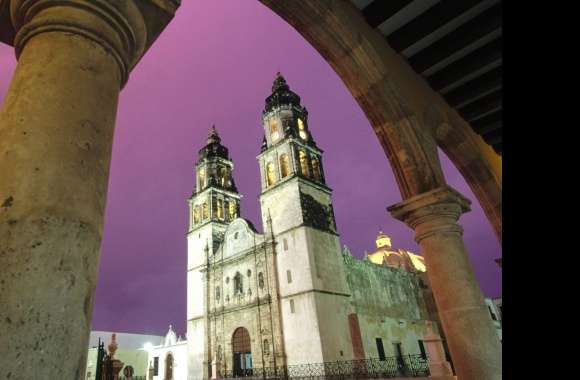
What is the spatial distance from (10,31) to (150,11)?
95cm

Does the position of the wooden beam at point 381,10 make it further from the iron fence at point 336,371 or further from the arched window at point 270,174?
the arched window at point 270,174

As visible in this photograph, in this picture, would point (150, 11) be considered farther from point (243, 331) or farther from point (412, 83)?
point (243, 331)

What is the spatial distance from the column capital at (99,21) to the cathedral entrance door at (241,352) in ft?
73.5

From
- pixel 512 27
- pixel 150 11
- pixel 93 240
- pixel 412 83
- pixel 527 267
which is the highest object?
pixel 412 83

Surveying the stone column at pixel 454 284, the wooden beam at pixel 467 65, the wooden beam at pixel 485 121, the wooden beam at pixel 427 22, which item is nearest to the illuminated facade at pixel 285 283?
the wooden beam at pixel 485 121

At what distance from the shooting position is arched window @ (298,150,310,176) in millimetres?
24156

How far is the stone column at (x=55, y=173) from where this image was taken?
1.18 m

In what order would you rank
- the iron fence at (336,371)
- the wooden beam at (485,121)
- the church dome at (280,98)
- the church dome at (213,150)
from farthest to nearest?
the church dome at (213,150) < the church dome at (280,98) < the iron fence at (336,371) < the wooden beam at (485,121)

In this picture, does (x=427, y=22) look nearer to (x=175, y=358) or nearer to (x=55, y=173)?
(x=55, y=173)

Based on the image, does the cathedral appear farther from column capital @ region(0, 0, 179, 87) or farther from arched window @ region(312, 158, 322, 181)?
column capital @ region(0, 0, 179, 87)

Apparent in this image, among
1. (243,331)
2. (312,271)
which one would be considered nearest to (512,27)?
(312,271)

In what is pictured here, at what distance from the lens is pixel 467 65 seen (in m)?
5.36

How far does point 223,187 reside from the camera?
98.2 feet

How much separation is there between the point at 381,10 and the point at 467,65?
1766 millimetres
